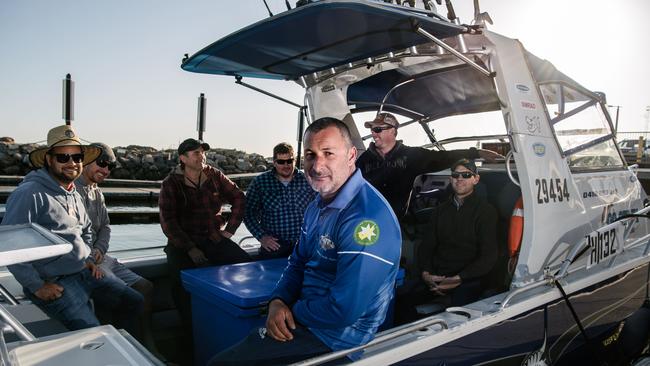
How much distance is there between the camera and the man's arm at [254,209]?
3643 mm

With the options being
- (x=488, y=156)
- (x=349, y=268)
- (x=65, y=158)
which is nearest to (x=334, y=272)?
(x=349, y=268)

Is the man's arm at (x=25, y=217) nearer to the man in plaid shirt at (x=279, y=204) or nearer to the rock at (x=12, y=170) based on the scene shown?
the man in plaid shirt at (x=279, y=204)

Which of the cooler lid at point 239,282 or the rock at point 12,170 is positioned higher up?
the cooler lid at point 239,282

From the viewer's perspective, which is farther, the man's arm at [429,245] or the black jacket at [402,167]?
the black jacket at [402,167]

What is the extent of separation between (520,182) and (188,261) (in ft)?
7.47

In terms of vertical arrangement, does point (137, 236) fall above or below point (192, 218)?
below

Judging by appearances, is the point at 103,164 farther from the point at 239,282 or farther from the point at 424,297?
the point at 424,297

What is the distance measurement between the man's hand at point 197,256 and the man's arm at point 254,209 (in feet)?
1.56

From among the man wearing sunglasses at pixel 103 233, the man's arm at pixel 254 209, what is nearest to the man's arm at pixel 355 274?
the man wearing sunglasses at pixel 103 233

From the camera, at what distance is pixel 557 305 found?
A: 2.53m

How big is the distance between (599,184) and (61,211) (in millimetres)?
3295

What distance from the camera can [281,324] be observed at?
179 cm

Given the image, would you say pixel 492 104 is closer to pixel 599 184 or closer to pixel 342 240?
pixel 599 184

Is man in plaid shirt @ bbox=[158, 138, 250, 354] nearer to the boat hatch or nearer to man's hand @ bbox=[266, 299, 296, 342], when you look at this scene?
the boat hatch
